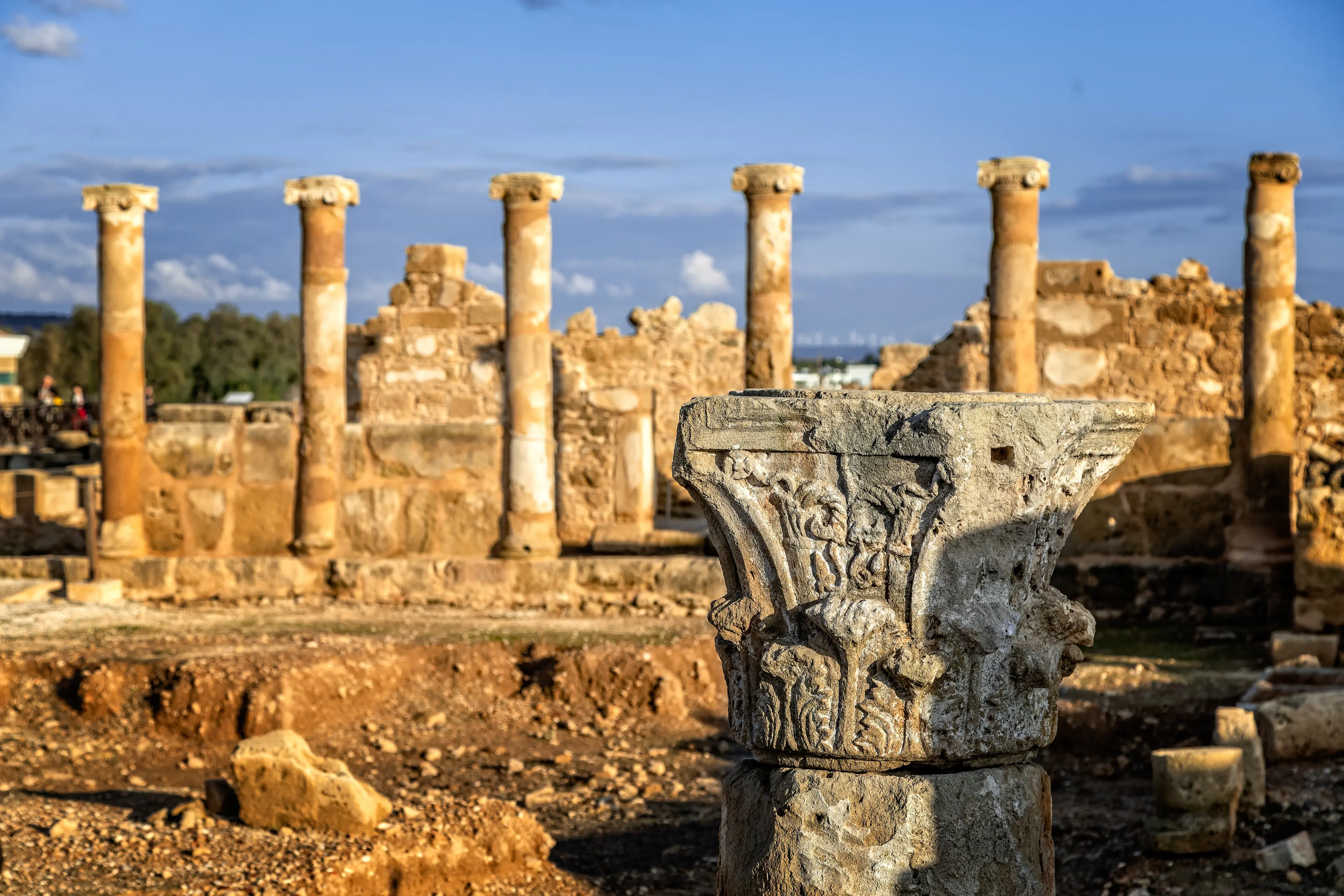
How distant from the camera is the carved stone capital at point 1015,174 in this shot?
10367mm

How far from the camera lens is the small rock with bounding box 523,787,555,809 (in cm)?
696

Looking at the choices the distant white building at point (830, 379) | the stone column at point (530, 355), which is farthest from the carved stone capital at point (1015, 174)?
the distant white building at point (830, 379)

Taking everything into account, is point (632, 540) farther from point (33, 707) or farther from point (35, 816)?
point (35, 816)

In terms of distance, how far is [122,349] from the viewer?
11.0 m

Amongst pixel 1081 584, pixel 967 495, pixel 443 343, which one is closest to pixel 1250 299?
pixel 1081 584

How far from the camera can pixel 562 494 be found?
1416 centimetres

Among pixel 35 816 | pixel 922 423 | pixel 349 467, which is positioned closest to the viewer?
pixel 922 423

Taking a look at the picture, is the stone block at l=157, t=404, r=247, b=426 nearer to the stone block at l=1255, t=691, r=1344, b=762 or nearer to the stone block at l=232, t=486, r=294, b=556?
the stone block at l=232, t=486, r=294, b=556

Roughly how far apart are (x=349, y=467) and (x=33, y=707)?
10.7 ft

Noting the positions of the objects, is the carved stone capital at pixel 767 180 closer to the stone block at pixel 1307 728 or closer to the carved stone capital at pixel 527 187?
the carved stone capital at pixel 527 187

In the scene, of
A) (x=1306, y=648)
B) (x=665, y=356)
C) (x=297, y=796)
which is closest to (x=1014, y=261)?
(x=1306, y=648)

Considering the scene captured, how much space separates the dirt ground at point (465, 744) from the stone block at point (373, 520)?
3.02ft

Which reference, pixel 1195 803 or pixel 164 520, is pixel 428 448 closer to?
pixel 164 520

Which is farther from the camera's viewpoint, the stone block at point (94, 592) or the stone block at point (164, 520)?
the stone block at point (164, 520)
